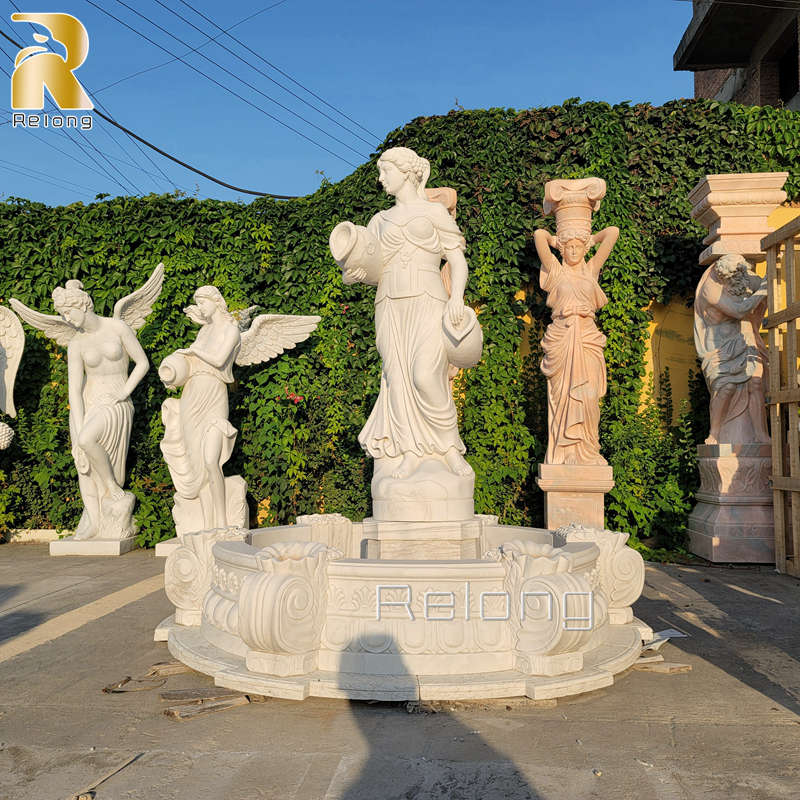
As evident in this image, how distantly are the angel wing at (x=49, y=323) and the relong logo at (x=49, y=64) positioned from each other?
7.97 feet

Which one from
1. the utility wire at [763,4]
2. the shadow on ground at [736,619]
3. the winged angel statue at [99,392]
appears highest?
the utility wire at [763,4]

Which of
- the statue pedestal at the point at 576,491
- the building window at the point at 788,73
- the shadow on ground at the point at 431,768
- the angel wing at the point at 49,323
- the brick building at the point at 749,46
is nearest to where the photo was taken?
the shadow on ground at the point at 431,768

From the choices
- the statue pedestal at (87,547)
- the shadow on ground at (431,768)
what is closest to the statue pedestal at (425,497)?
the shadow on ground at (431,768)

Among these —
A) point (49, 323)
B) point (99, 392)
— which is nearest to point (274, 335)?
point (99, 392)

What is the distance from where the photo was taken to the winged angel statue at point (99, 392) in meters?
7.06

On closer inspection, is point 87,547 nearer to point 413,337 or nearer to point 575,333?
point 413,337

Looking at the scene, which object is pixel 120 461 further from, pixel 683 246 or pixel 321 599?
pixel 683 246

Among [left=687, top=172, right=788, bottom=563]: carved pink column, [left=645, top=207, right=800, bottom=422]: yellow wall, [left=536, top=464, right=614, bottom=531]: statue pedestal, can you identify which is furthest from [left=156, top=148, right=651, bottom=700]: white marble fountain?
[left=645, top=207, right=800, bottom=422]: yellow wall

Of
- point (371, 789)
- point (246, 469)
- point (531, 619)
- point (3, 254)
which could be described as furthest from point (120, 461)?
point (371, 789)

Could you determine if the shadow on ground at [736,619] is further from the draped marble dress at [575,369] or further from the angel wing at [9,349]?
the angel wing at [9,349]

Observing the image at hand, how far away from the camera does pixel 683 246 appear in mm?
7664

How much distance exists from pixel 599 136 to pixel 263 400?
4.49 meters

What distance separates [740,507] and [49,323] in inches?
264

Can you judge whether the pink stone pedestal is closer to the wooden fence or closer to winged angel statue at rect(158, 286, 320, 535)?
the wooden fence
